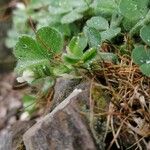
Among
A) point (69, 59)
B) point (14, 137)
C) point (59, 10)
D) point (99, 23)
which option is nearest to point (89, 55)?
point (69, 59)

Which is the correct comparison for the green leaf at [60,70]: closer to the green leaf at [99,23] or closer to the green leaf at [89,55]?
the green leaf at [89,55]

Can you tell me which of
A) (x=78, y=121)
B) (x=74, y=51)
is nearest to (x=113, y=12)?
(x=74, y=51)

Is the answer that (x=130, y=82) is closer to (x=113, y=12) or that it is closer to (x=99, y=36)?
(x=99, y=36)

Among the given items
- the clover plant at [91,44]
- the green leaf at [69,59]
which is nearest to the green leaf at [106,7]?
the clover plant at [91,44]

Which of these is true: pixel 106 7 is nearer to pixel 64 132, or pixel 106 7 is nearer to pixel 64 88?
pixel 64 88

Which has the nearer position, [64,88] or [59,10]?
[64,88]

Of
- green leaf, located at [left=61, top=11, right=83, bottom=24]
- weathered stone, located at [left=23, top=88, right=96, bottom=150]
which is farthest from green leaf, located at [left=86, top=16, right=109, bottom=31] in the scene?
weathered stone, located at [left=23, top=88, right=96, bottom=150]
